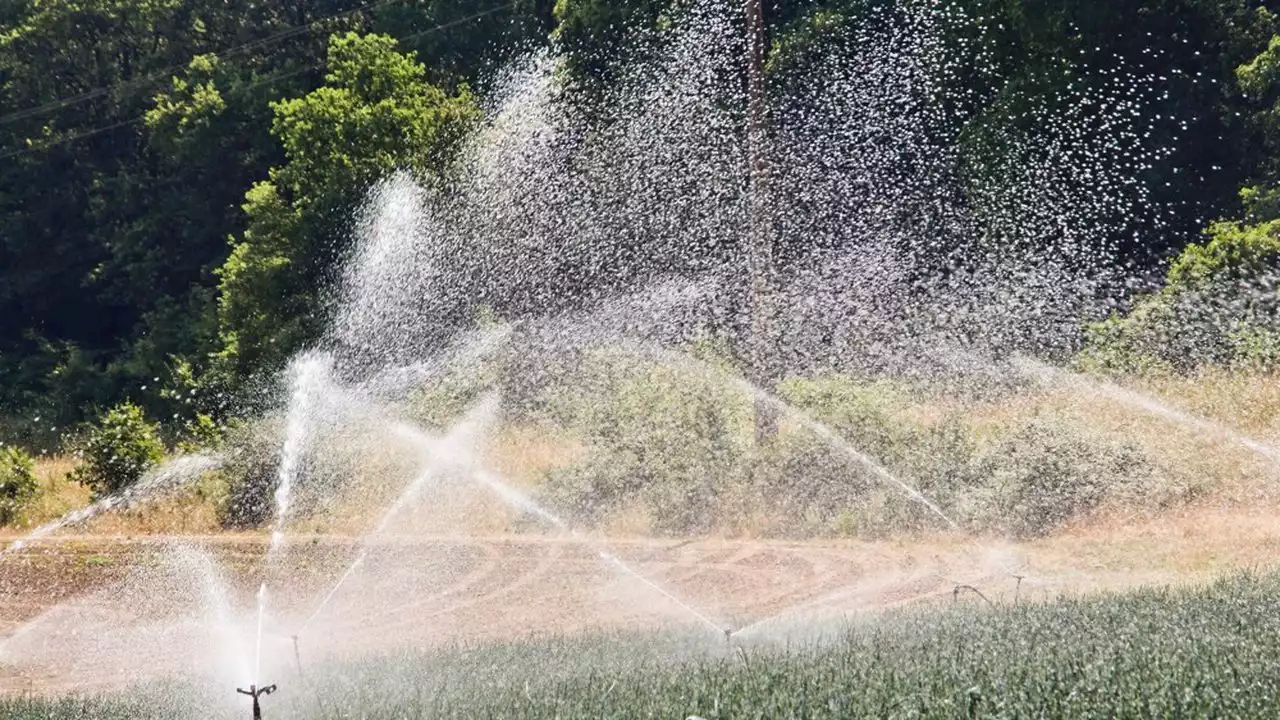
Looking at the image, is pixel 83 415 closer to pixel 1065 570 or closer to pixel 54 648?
pixel 54 648

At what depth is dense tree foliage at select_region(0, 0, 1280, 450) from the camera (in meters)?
27.3

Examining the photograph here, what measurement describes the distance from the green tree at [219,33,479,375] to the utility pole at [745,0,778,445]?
9.69 metres

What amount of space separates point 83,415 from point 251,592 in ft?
86.5

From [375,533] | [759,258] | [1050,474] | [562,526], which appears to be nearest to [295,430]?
[375,533]

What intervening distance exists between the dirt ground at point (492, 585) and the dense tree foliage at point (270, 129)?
30.8ft

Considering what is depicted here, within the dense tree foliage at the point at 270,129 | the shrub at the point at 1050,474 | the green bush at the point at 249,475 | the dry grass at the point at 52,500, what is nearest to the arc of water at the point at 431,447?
the green bush at the point at 249,475

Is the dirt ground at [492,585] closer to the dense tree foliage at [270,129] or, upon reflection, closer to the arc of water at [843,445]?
the arc of water at [843,445]

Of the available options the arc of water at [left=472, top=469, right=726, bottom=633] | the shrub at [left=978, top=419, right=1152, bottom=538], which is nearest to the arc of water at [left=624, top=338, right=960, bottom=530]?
the shrub at [left=978, top=419, right=1152, bottom=538]

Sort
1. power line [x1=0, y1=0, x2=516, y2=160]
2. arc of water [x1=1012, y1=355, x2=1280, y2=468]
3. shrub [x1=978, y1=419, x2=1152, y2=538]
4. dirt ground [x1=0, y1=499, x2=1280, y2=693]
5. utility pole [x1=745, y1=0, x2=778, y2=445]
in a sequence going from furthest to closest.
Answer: power line [x1=0, y1=0, x2=516, y2=160] < utility pole [x1=745, y1=0, x2=778, y2=445] < arc of water [x1=1012, y1=355, x2=1280, y2=468] < shrub [x1=978, y1=419, x2=1152, y2=538] < dirt ground [x1=0, y1=499, x2=1280, y2=693]

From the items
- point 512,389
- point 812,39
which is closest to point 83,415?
point 512,389

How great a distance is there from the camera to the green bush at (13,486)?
23875 mm

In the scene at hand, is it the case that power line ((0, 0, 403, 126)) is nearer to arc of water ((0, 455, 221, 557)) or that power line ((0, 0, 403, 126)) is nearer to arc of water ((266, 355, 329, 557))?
arc of water ((266, 355, 329, 557))

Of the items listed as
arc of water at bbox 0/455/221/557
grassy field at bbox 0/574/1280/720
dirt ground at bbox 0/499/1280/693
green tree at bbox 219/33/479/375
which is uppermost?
green tree at bbox 219/33/479/375

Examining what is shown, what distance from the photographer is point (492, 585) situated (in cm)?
1691
